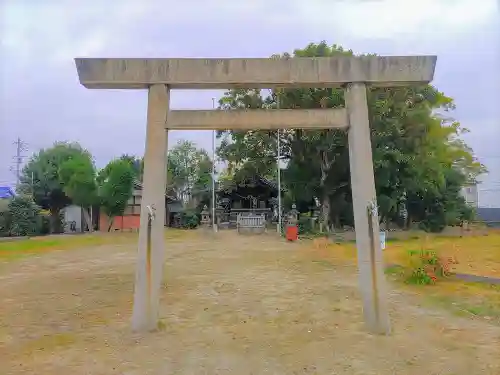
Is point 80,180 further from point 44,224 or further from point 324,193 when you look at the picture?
point 324,193

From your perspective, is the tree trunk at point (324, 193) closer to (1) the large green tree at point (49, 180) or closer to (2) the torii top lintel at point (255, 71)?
(1) the large green tree at point (49, 180)

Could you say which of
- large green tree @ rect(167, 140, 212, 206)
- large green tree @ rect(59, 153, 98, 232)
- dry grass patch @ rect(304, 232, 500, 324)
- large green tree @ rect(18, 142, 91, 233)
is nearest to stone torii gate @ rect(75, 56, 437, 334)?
dry grass patch @ rect(304, 232, 500, 324)

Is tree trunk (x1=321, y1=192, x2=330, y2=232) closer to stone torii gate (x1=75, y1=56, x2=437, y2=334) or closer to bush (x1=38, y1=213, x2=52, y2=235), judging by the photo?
bush (x1=38, y1=213, x2=52, y2=235)

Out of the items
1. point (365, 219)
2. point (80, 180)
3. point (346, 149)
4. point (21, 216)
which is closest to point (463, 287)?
point (365, 219)

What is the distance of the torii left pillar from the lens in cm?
650

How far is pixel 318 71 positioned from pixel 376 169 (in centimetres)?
1939

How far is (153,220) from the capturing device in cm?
655

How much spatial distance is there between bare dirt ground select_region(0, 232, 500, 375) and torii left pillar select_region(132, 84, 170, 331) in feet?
1.18

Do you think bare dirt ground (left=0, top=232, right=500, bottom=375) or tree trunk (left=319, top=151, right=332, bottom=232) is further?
tree trunk (left=319, top=151, right=332, bottom=232)

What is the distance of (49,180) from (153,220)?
30.1 m

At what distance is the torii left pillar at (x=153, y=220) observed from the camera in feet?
21.3

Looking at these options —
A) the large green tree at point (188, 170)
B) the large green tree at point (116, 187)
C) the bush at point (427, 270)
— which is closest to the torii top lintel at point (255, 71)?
the bush at point (427, 270)

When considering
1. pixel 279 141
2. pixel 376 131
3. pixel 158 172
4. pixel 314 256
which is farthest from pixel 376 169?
pixel 158 172

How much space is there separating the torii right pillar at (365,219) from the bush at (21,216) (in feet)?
84.5
